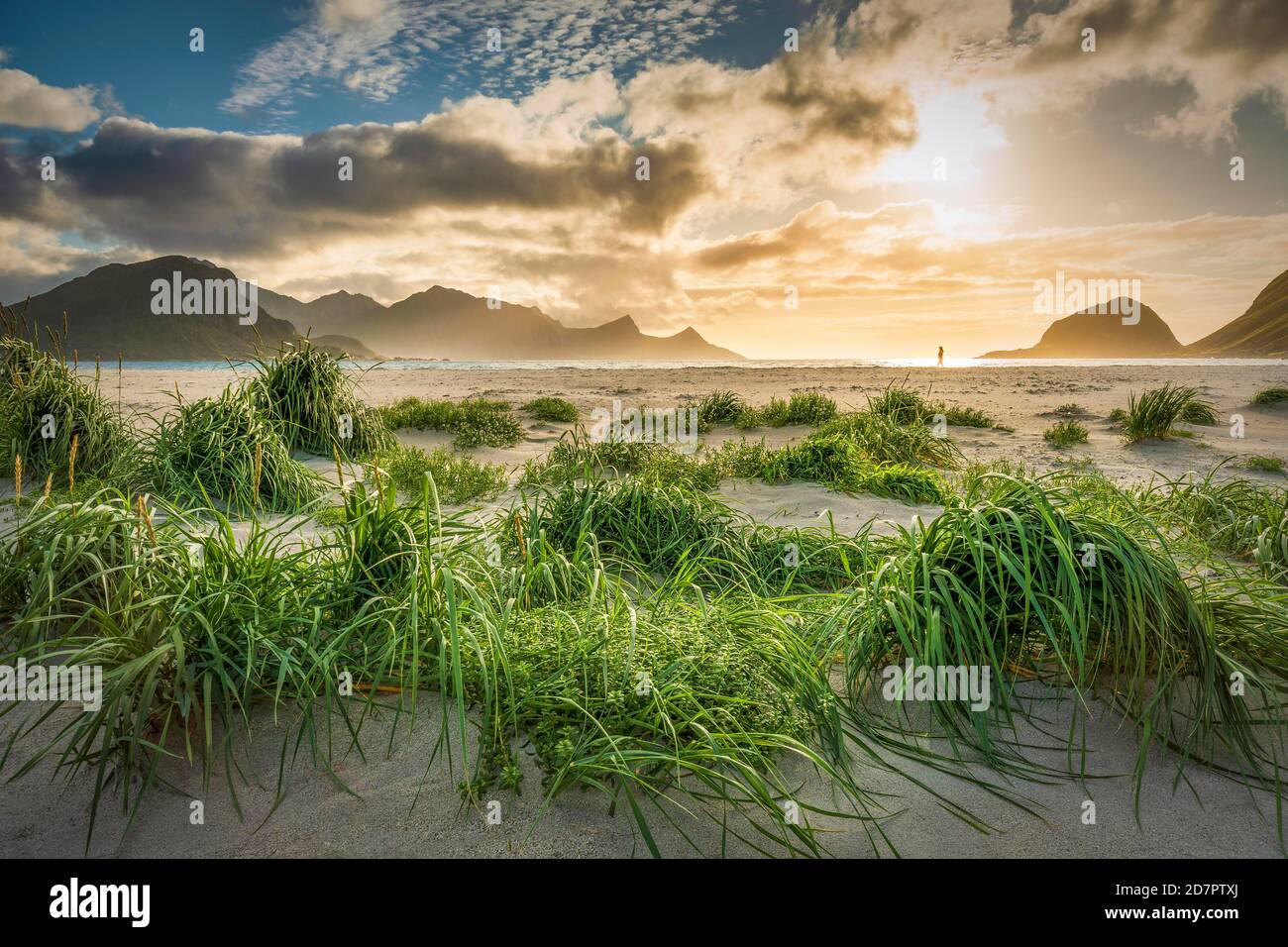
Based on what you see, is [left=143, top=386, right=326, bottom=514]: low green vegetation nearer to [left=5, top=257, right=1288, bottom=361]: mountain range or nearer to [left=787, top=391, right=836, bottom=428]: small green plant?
[left=787, top=391, right=836, bottom=428]: small green plant

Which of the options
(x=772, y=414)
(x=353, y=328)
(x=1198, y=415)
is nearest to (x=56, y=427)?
(x=772, y=414)

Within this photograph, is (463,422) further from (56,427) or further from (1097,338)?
(1097,338)

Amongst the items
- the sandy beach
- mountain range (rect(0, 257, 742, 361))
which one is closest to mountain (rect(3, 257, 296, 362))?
mountain range (rect(0, 257, 742, 361))

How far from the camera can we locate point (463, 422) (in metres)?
9.92

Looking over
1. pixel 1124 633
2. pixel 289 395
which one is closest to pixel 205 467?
pixel 289 395

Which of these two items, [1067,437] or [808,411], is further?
[808,411]

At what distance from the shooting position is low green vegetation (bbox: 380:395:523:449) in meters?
9.33

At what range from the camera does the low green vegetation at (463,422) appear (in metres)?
9.33

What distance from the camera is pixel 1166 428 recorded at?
31.0ft

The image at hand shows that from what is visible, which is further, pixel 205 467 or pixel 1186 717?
pixel 205 467

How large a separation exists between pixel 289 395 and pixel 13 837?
248 inches

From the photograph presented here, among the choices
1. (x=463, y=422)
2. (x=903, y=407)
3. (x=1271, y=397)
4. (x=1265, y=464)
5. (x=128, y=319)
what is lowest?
(x=1265, y=464)
